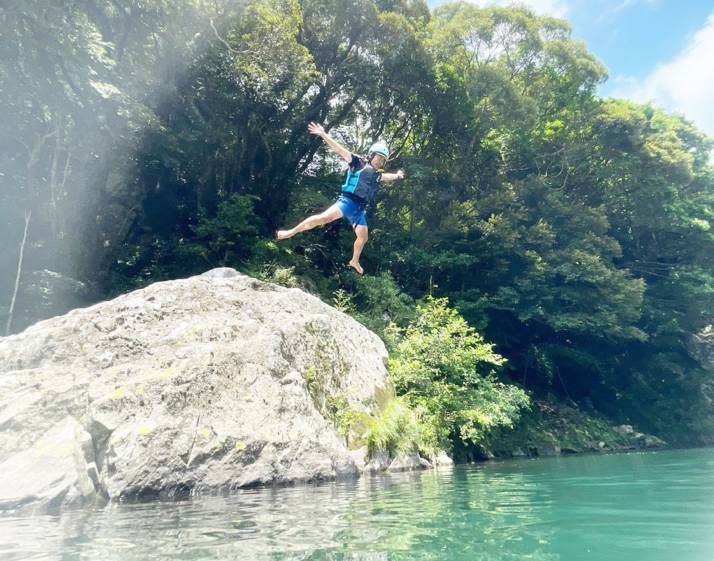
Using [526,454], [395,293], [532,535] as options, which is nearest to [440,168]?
[395,293]

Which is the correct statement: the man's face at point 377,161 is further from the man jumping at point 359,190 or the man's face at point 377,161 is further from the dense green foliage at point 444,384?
the dense green foliage at point 444,384

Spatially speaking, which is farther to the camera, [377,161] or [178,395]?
[178,395]

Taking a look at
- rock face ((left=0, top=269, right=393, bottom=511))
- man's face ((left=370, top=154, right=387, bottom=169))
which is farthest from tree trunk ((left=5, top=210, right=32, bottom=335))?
man's face ((left=370, top=154, right=387, bottom=169))

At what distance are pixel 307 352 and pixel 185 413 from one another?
3.03 meters

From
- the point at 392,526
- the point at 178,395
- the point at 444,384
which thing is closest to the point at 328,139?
the point at 178,395

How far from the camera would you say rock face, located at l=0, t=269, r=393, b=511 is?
23.8ft

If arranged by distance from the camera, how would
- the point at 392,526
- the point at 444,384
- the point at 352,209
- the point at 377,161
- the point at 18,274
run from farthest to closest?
the point at 18,274 < the point at 444,384 < the point at 352,209 < the point at 377,161 < the point at 392,526

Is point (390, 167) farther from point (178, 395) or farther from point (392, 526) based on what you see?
point (392, 526)

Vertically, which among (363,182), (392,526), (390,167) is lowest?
(392,526)

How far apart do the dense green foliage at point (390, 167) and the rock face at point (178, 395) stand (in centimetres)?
594

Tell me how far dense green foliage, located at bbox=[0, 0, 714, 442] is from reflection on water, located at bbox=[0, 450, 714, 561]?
9577 millimetres

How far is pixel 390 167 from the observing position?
82.4 feet

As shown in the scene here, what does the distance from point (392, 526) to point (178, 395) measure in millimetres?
4774

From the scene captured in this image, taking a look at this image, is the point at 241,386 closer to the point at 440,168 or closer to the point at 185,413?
the point at 185,413
